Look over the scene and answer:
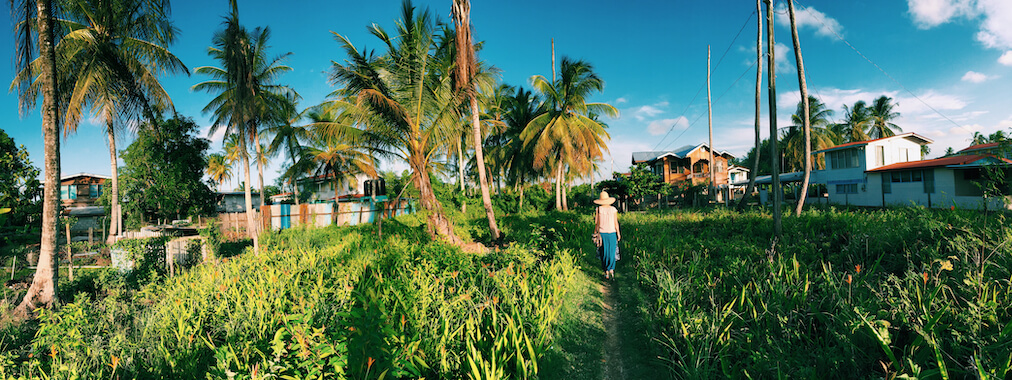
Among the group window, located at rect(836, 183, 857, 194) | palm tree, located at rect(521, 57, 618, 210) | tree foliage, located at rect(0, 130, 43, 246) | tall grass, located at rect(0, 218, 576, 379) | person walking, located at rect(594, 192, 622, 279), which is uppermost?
palm tree, located at rect(521, 57, 618, 210)

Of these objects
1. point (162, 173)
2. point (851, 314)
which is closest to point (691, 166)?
point (851, 314)

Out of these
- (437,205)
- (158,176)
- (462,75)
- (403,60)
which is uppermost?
(403,60)

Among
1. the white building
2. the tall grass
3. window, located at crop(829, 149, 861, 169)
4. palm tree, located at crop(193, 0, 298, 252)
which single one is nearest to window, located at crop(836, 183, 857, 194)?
the white building

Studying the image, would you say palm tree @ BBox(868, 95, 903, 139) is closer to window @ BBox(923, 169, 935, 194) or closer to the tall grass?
window @ BBox(923, 169, 935, 194)

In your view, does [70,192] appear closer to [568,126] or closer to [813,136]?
[568,126]

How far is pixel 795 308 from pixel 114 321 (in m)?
7.68

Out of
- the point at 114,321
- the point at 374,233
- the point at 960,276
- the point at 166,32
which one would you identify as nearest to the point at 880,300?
the point at 960,276

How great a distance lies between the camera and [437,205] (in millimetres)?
A: 10211

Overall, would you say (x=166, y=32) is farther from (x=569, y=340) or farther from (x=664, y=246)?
(x=664, y=246)

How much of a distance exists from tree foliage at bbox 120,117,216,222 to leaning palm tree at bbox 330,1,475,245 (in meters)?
13.4

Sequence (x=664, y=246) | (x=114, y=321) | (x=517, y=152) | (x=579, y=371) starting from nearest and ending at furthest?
(x=579, y=371), (x=114, y=321), (x=664, y=246), (x=517, y=152)

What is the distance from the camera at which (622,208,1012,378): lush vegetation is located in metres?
2.61

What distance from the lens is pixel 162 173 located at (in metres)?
17.2

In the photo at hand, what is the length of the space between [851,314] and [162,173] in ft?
78.4
